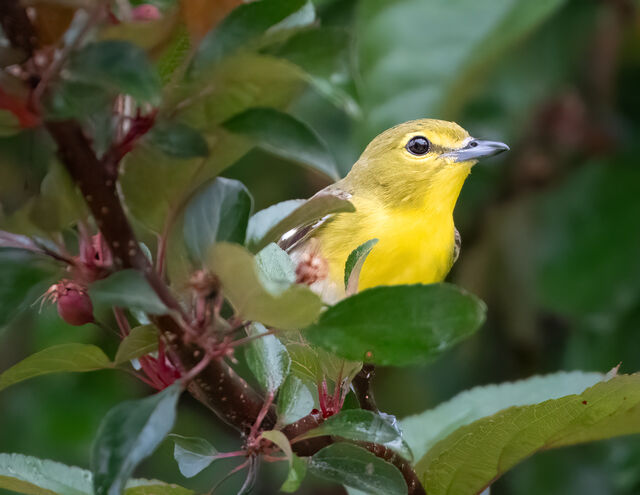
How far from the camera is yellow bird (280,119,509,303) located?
64.8 inches

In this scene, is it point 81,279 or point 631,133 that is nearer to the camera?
point 81,279

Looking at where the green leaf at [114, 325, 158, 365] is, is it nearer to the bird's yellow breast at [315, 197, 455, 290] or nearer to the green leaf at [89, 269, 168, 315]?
the green leaf at [89, 269, 168, 315]

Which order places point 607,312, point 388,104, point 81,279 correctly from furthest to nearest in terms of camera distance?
point 607,312 → point 388,104 → point 81,279

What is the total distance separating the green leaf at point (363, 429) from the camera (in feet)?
2.92

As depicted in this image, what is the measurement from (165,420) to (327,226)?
97cm

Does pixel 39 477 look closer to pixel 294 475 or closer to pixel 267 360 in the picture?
pixel 267 360

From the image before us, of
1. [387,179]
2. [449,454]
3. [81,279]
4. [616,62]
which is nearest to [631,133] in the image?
[616,62]

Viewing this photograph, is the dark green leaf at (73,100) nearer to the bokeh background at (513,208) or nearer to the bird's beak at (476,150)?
the bird's beak at (476,150)

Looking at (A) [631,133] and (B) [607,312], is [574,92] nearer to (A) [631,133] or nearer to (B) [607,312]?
(A) [631,133]

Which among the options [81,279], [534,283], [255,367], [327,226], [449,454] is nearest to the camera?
[81,279]

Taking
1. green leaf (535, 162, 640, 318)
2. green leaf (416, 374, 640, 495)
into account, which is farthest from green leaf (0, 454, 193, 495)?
green leaf (535, 162, 640, 318)

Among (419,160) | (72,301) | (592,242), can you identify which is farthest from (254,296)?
(592,242)

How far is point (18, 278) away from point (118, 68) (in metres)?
0.21

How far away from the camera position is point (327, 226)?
5.66 ft
